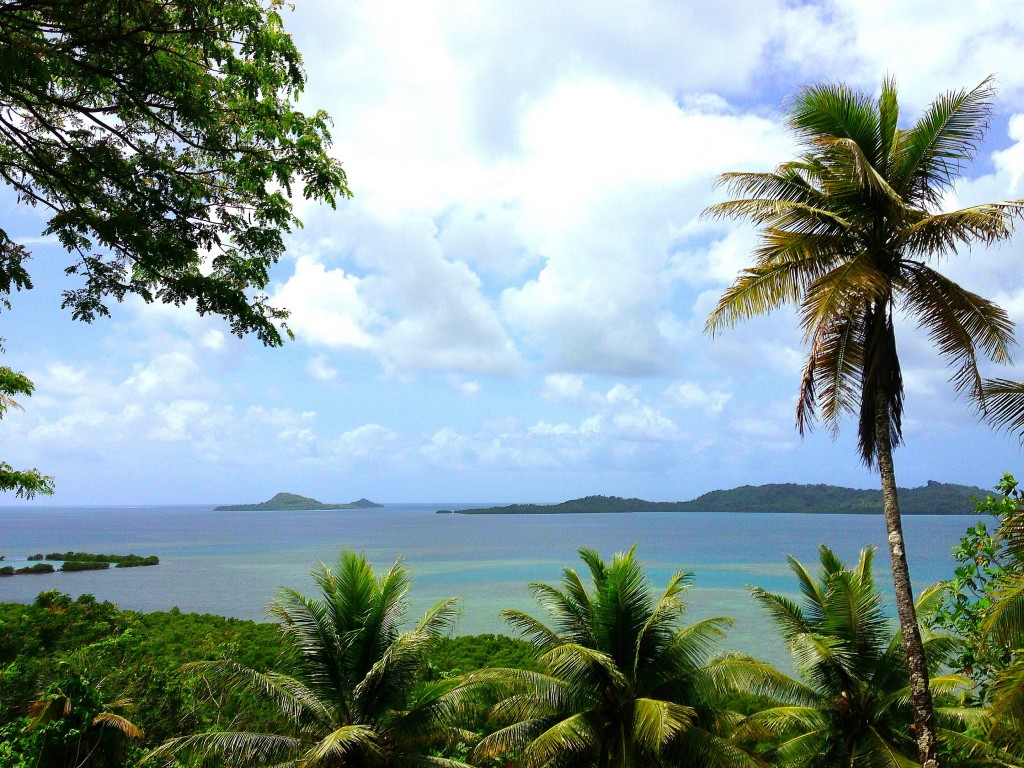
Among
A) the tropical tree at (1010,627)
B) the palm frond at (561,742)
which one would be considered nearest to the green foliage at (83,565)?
the palm frond at (561,742)

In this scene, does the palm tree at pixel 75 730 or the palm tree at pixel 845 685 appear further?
the palm tree at pixel 845 685

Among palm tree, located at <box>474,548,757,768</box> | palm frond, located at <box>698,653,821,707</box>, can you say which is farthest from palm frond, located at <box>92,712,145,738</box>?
palm frond, located at <box>698,653,821,707</box>

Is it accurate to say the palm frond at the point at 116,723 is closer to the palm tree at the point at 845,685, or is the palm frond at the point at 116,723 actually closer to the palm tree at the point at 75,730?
the palm tree at the point at 75,730

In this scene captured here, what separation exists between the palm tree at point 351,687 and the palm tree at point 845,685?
621 cm

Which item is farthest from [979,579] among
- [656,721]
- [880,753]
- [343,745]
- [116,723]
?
[116,723]

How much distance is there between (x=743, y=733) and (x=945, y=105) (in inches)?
452

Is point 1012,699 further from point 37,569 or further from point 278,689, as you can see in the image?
point 37,569

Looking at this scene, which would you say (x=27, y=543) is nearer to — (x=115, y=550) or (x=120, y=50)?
(x=115, y=550)

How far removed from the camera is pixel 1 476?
18969 millimetres

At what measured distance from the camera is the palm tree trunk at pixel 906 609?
9.24 metres

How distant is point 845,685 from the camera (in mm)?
13578

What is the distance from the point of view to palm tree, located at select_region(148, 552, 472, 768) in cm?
1235

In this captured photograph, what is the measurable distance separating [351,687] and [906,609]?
9.93 meters

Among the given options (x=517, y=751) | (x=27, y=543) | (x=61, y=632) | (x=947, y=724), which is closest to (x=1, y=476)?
(x=61, y=632)
